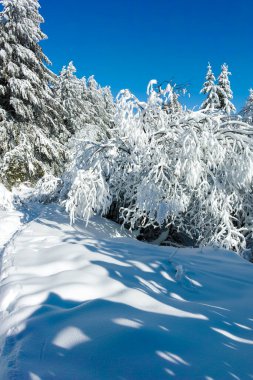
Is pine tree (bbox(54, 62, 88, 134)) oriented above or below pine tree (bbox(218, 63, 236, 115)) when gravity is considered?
below

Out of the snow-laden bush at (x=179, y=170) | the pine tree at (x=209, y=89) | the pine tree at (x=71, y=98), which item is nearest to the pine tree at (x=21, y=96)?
the snow-laden bush at (x=179, y=170)

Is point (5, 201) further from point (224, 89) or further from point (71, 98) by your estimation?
point (224, 89)

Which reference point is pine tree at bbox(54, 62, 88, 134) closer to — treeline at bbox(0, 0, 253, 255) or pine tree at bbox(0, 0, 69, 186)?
pine tree at bbox(0, 0, 69, 186)

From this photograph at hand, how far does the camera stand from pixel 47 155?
15102 mm

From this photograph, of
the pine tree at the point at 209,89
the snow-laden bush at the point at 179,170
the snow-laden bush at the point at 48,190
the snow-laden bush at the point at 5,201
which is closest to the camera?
the snow-laden bush at the point at 179,170

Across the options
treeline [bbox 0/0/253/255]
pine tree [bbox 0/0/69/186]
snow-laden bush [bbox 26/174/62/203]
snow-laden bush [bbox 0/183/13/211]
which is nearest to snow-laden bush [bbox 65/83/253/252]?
treeline [bbox 0/0/253/255]

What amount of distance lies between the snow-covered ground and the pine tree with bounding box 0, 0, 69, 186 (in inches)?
388

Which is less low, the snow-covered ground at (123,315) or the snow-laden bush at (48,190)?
the snow-laden bush at (48,190)

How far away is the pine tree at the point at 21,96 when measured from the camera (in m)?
13.8

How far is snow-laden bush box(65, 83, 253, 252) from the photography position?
7.15 meters

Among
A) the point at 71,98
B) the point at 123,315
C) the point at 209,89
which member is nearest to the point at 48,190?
the point at 123,315

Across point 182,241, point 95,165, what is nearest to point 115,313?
point 95,165

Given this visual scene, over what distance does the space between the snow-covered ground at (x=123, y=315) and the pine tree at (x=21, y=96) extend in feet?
32.4

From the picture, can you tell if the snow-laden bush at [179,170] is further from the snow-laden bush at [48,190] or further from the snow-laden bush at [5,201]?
the snow-laden bush at [5,201]
